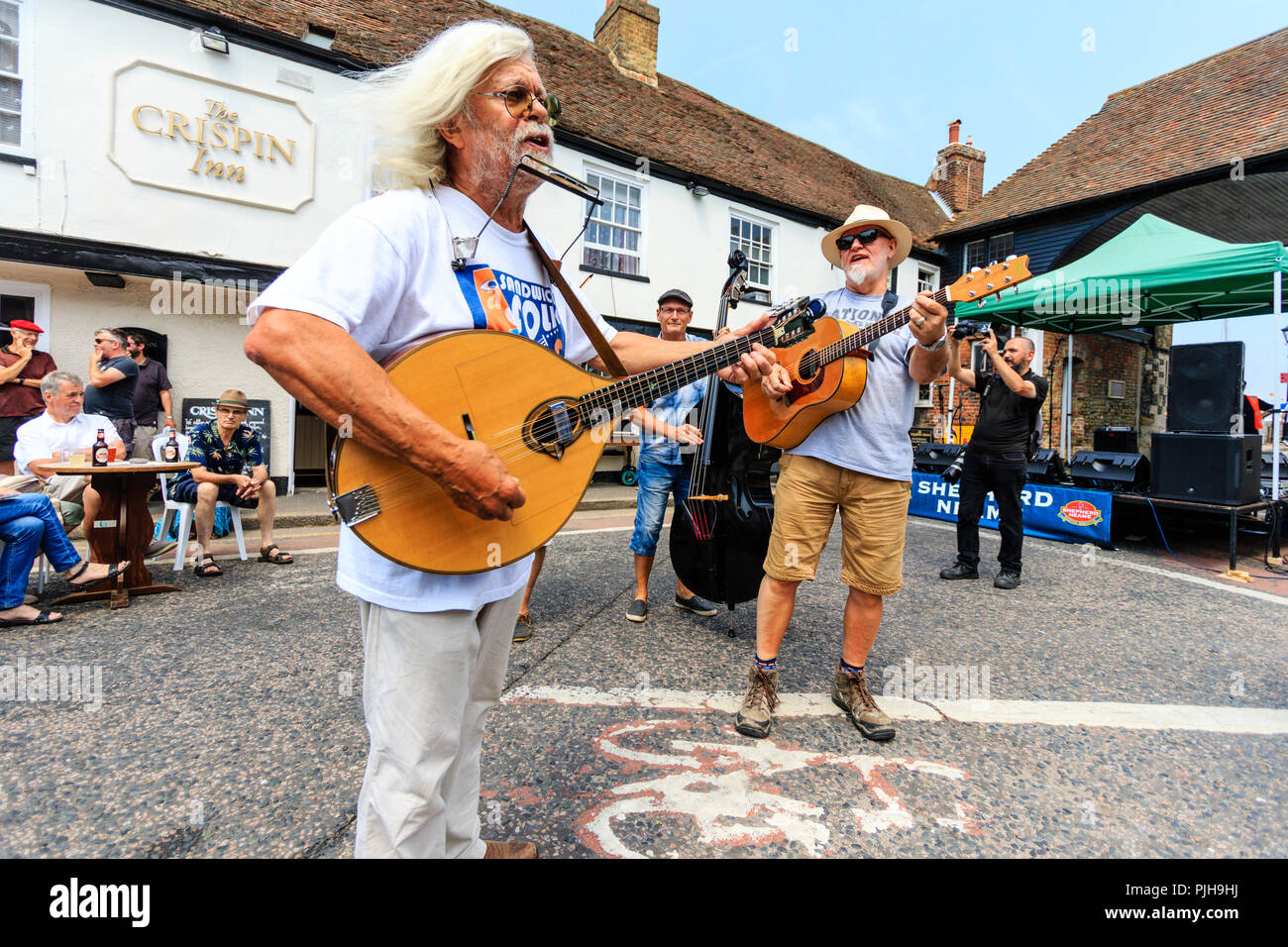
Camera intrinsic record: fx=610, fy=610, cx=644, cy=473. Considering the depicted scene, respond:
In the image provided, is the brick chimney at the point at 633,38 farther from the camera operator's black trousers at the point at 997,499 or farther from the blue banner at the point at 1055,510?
the camera operator's black trousers at the point at 997,499

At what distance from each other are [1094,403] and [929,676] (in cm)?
1537

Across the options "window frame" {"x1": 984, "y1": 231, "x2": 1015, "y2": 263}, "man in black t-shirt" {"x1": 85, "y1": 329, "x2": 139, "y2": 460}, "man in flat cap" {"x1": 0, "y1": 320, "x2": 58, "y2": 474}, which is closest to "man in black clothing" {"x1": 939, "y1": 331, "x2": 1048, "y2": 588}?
"man in black t-shirt" {"x1": 85, "y1": 329, "x2": 139, "y2": 460}

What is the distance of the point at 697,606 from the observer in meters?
4.25

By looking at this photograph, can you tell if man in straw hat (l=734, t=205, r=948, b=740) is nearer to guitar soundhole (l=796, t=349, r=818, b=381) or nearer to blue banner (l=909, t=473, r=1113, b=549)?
guitar soundhole (l=796, t=349, r=818, b=381)

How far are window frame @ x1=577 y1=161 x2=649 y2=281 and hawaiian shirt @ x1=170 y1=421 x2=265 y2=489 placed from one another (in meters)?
7.17

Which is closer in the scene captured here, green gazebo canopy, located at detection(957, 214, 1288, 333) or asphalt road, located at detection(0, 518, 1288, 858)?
asphalt road, located at detection(0, 518, 1288, 858)

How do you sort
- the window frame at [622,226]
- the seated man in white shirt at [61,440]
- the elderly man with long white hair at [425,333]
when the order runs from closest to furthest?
the elderly man with long white hair at [425,333] → the seated man in white shirt at [61,440] → the window frame at [622,226]

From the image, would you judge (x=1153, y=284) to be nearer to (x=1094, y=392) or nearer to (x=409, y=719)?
(x=409, y=719)

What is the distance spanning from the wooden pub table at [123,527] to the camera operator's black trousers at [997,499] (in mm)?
6443

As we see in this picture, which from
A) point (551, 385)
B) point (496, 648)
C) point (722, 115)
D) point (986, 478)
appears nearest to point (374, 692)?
point (496, 648)

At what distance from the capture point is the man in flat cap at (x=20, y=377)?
237 inches

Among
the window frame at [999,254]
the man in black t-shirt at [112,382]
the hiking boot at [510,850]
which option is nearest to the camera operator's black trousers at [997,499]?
the hiking boot at [510,850]

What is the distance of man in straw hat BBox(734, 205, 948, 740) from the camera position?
2.67m
